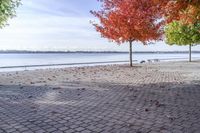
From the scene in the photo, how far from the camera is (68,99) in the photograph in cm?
1036

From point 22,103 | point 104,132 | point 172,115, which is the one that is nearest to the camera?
point 104,132

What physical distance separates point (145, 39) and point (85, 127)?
70.2 ft

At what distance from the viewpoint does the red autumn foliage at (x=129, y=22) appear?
2584 cm

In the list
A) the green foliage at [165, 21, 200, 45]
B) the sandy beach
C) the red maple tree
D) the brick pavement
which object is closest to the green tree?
the green foliage at [165, 21, 200, 45]

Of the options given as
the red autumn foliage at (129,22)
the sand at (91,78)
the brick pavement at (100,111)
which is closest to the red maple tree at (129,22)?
the red autumn foliage at (129,22)

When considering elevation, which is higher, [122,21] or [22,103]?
[122,21]

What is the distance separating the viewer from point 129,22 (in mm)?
26297

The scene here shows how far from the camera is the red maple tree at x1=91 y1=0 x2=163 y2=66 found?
25.8 m

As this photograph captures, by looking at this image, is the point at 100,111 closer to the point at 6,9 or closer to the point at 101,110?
the point at 101,110

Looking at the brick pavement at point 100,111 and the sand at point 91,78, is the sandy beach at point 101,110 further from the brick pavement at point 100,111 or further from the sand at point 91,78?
the sand at point 91,78

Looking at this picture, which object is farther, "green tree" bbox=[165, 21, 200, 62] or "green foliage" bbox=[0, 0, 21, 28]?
"green tree" bbox=[165, 21, 200, 62]

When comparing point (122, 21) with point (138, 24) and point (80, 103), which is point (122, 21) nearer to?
point (138, 24)

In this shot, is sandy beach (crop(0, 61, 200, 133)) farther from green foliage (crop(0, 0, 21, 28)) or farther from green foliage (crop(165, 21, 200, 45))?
green foliage (crop(165, 21, 200, 45))

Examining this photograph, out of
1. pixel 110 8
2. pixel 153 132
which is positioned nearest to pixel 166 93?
pixel 153 132
